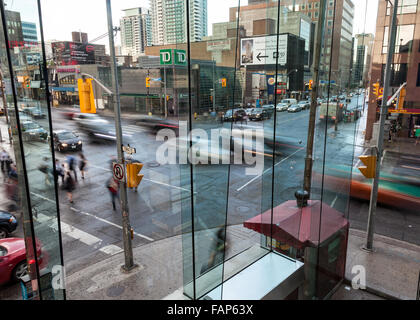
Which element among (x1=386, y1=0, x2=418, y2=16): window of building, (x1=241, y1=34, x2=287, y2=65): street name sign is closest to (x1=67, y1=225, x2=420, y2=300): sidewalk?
(x1=241, y1=34, x2=287, y2=65): street name sign

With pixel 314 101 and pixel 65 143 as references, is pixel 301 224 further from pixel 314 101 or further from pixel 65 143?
pixel 65 143

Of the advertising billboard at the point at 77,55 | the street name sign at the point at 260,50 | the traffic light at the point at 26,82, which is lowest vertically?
the traffic light at the point at 26,82

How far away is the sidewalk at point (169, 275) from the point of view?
6535 mm

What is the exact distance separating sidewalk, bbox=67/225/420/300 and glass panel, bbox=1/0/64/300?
2962 millimetres

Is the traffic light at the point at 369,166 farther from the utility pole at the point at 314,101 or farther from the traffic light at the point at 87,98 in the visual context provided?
the traffic light at the point at 87,98

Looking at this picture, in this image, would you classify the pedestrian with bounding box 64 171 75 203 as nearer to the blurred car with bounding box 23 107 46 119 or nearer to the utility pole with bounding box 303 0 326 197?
the utility pole with bounding box 303 0 326 197

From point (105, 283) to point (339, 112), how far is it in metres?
7.10

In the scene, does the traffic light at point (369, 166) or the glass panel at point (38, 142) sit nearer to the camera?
the glass panel at point (38, 142)

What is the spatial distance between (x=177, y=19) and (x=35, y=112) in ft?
7.10

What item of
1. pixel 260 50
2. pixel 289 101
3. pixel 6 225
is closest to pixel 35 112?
pixel 260 50

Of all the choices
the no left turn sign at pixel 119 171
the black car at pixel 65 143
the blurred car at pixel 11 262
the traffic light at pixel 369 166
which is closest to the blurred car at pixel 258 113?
the traffic light at pixel 369 166

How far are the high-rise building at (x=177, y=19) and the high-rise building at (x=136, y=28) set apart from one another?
1215mm

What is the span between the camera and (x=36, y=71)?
3.07 m
